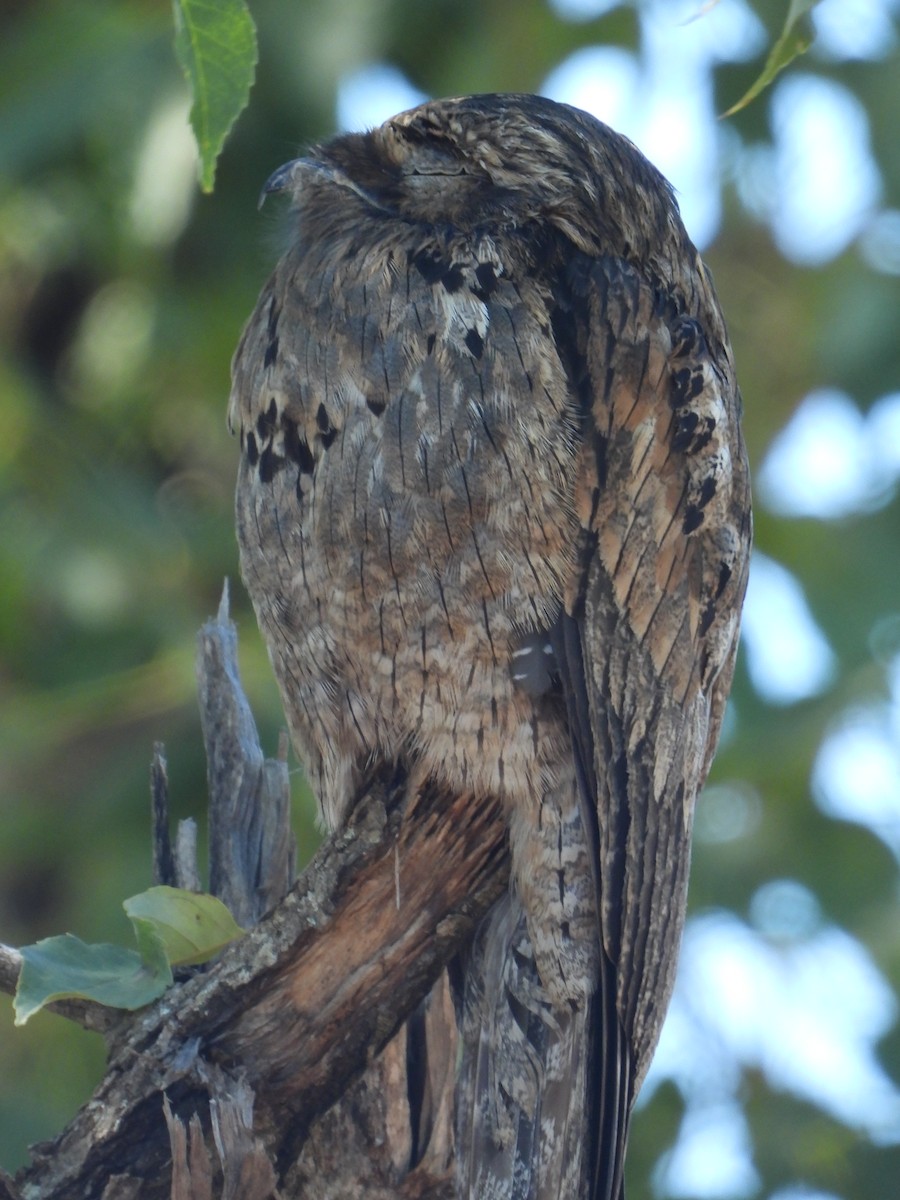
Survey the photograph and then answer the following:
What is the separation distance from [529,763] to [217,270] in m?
4.21

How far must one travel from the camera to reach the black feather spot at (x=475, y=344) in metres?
2.14

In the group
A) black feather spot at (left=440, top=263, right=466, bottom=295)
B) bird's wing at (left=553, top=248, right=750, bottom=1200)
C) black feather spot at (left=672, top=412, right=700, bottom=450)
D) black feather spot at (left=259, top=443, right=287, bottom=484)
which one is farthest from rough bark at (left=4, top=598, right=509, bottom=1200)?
black feather spot at (left=440, top=263, right=466, bottom=295)

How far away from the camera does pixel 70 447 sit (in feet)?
17.8

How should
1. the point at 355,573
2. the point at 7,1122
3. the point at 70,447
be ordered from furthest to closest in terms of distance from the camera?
the point at 70,447 → the point at 7,1122 → the point at 355,573

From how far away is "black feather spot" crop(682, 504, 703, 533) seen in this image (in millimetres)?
2308

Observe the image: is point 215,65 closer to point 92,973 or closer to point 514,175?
point 514,175

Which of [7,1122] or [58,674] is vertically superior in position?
[58,674]

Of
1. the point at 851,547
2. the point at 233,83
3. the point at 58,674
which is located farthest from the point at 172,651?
the point at 233,83

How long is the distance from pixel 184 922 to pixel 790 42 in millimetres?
1456

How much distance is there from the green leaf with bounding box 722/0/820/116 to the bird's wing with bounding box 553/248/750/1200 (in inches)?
32.9

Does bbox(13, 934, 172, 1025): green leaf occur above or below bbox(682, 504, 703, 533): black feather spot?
below

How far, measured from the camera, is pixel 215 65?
138cm

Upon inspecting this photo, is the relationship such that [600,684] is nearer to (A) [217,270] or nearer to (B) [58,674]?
(B) [58,674]

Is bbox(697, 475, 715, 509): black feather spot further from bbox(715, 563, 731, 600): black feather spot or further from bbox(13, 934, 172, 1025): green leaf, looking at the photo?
bbox(13, 934, 172, 1025): green leaf
